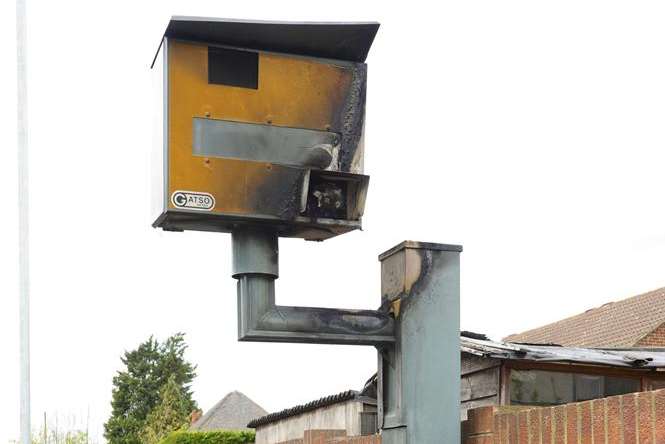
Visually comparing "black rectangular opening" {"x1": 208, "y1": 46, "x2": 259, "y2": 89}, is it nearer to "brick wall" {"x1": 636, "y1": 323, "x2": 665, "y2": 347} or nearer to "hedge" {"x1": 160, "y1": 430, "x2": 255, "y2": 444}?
"brick wall" {"x1": 636, "y1": 323, "x2": 665, "y2": 347}

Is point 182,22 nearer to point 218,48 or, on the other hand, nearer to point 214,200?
point 218,48

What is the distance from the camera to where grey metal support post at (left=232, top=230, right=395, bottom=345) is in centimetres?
461

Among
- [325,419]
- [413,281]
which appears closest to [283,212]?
[413,281]

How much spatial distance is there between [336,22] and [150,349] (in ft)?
175

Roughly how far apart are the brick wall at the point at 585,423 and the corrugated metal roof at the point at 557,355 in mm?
5644

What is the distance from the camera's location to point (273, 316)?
4.62 meters

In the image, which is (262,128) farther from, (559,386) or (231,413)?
(231,413)

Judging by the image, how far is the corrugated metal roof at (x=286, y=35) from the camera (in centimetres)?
465

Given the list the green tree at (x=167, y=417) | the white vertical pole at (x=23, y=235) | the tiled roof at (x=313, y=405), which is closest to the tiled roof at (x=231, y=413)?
the green tree at (x=167, y=417)

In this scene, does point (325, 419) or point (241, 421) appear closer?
point (325, 419)

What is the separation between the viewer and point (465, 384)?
11.3 meters

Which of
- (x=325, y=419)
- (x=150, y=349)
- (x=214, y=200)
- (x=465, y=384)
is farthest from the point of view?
(x=150, y=349)

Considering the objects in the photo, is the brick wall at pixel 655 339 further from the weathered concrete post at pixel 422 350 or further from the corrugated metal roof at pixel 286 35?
the corrugated metal roof at pixel 286 35

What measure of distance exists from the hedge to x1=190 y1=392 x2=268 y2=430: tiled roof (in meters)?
15.1
